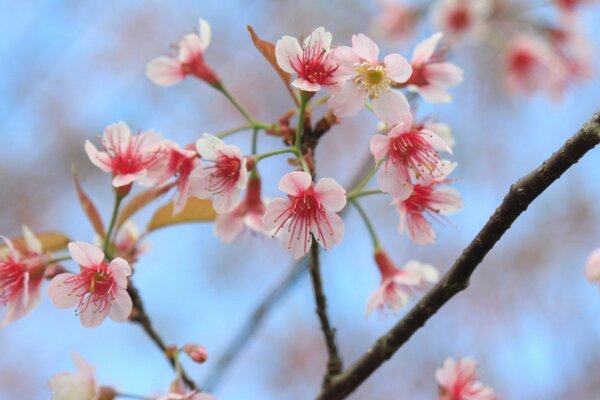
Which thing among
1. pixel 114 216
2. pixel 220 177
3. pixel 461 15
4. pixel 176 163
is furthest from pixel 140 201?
pixel 461 15

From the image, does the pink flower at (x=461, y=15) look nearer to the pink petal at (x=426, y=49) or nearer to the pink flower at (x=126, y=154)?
the pink petal at (x=426, y=49)

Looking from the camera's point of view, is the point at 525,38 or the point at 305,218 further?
the point at 525,38

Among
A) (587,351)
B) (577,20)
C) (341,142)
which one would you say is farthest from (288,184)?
(341,142)

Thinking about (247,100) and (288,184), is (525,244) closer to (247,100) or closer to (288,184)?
(247,100)

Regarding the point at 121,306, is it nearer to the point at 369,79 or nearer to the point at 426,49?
the point at 369,79

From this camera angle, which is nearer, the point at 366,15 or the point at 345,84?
the point at 345,84

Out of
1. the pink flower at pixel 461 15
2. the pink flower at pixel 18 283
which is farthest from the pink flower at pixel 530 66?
the pink flower at pixel 18 283
